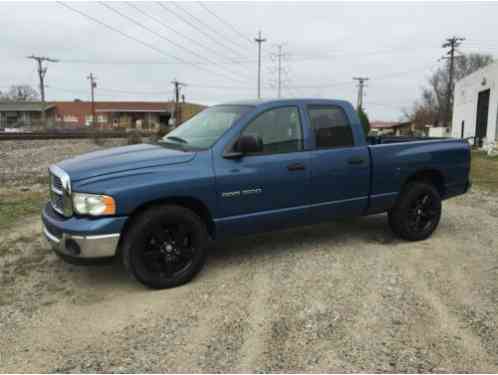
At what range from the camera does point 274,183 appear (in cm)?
450

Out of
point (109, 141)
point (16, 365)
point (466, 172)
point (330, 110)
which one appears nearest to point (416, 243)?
point (466, 172)

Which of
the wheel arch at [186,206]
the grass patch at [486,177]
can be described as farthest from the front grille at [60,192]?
the grass patch at [486,177]

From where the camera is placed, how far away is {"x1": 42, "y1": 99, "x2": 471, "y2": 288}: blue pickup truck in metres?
3.78

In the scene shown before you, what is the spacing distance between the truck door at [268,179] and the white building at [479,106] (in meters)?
21.8

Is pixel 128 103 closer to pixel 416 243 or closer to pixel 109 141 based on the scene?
pixel 109 141

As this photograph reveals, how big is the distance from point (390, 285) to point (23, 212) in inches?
244

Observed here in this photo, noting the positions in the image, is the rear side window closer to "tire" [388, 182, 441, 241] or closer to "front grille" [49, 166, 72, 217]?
"tire" [388, 182, 441, 241]

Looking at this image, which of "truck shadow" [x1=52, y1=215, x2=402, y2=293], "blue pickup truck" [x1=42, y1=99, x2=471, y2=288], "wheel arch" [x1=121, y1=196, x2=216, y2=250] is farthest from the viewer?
"truck shadow" [x1=52, y1=215, x2=402, y2=293]

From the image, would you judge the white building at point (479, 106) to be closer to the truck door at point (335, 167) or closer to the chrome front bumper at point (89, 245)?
the truck door at point (335, 167)

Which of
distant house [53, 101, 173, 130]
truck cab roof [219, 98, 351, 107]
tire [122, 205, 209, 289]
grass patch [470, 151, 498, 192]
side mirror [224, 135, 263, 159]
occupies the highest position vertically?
distant house [53, 101, 173, 130]

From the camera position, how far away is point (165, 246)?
4039mm

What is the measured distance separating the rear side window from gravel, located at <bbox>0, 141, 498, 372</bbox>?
1374 mm

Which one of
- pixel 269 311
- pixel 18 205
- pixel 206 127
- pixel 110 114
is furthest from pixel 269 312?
pixel 110 114

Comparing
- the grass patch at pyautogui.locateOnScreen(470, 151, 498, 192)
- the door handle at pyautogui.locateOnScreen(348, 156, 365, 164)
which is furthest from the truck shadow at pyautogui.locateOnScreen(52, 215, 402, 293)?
the grass patch at pyautogui.locateOnScreen(470, 151, 498, 192)
